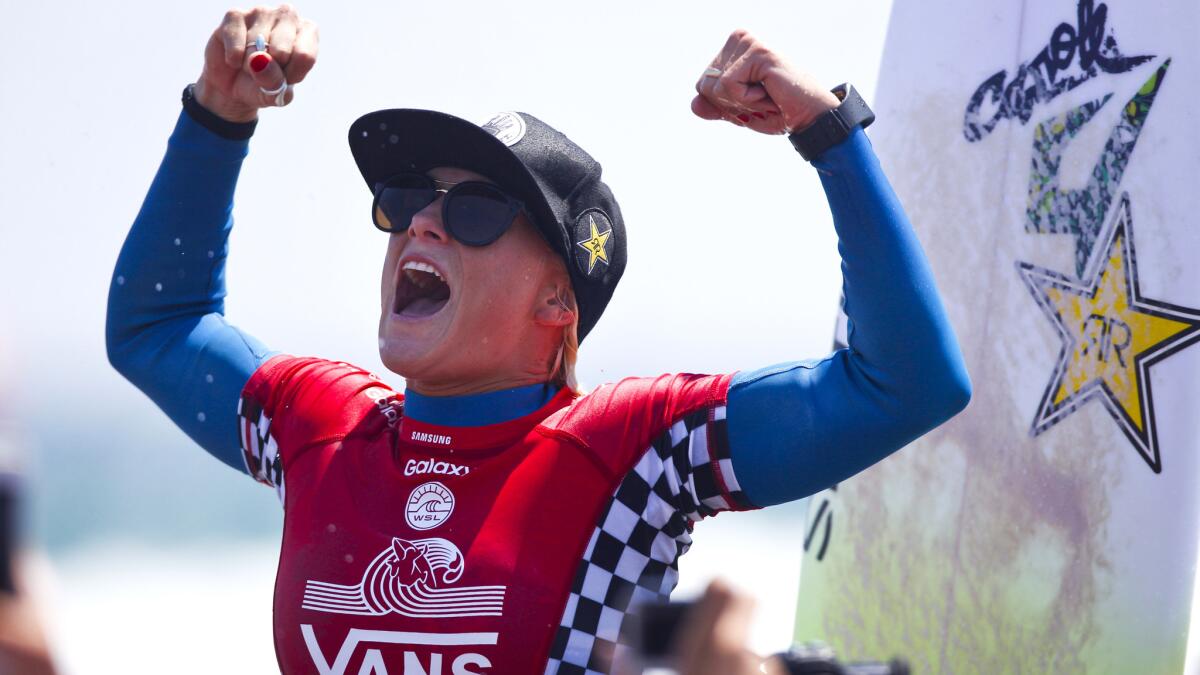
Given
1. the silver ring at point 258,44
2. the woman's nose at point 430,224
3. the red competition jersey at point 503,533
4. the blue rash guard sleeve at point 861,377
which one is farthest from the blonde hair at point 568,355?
the silver ring at point 258,44

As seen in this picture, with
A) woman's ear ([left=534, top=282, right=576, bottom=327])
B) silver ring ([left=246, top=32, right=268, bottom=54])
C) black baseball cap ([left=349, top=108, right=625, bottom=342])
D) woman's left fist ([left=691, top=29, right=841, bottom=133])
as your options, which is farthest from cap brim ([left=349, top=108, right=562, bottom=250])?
woman's left fist ([left=691, top=29, right=841, bottom=133])

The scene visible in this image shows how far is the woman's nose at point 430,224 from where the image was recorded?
7.54ft

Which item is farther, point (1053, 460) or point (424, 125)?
point (1053, 460)

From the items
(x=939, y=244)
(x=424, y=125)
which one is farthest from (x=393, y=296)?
(x=939, y=244)

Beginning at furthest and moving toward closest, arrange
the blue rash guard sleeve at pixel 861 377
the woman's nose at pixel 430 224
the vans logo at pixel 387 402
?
the vans logo at pixel 387 402, the woman's nose at pixel 430 224, the blue rash guard sleeve at pixel 861 377

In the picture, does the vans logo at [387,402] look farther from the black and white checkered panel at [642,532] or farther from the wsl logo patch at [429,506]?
the black and white checkered panel at [642,532]

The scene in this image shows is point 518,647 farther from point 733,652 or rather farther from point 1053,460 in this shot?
point 1053,460

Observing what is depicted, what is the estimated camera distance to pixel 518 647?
6.61 ft

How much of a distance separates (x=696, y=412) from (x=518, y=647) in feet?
1.55

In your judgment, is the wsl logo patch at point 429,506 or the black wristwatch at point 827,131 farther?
the wsl logo patch at point 429,506

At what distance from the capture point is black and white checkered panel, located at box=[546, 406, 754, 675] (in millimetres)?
2051

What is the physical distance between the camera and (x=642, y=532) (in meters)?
2.13

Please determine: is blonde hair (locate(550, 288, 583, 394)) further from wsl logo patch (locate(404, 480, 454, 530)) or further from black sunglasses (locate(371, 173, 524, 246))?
wsl logo patch (locate(404, 480, 454, 530))

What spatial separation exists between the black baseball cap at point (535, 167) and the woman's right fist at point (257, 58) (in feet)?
0.51
